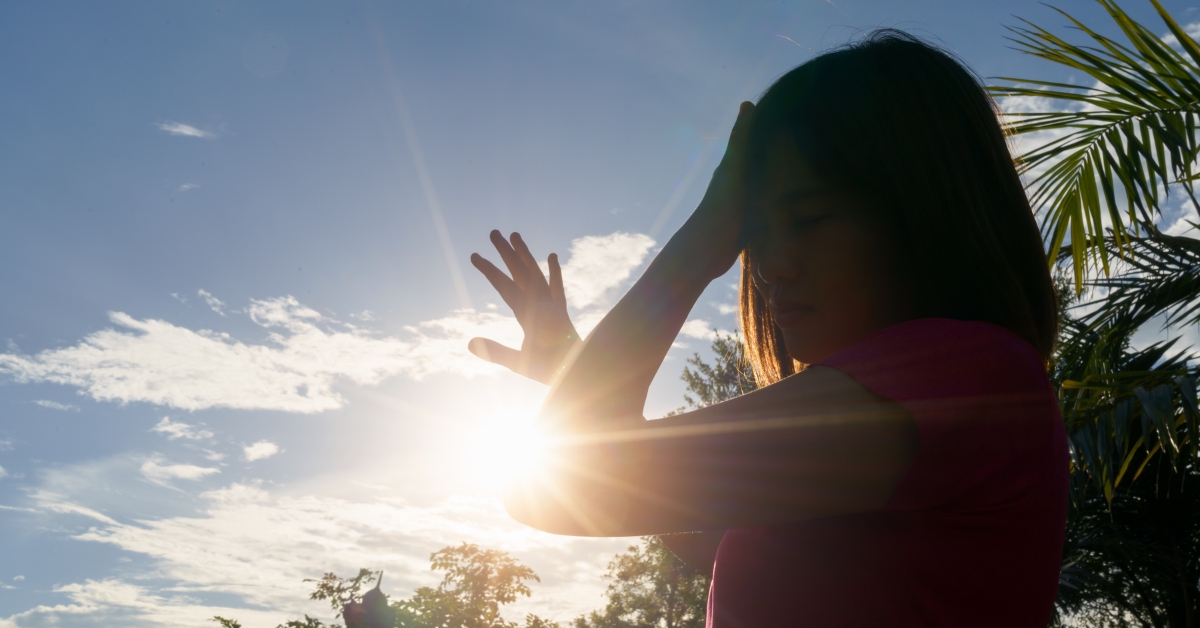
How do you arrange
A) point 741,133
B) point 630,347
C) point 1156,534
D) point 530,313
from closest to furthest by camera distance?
1. point 630,347
2. point 741,133
3. point 530,313
4. point 1156,534

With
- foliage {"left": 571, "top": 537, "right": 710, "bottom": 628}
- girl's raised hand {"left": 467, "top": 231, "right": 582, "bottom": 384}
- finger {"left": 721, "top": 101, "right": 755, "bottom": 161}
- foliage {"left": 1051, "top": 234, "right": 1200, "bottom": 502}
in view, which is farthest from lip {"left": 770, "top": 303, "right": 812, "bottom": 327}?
foliage {"left": 571, "top": 537, "right": 710, "bottom": 628}

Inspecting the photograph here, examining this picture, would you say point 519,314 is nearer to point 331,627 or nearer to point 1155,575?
point 331,627

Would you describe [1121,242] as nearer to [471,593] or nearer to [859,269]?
[859,269]

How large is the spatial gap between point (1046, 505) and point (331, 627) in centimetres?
983

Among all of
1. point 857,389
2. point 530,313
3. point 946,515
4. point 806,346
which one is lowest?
point 946,515

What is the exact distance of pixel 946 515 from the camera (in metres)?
0.70

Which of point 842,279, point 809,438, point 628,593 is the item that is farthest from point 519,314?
point 628,593

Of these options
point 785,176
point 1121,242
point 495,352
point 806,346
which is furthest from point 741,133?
point 1121,242

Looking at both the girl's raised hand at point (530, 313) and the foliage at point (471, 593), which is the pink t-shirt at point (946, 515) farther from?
the foliage at point (471, 593)

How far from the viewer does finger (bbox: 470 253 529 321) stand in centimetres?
127

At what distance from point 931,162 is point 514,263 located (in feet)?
2.30

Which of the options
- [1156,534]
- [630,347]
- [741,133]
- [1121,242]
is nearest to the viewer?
[630,347]

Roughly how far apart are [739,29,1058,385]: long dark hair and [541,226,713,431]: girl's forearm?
0.15m

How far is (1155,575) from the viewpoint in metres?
10.0
